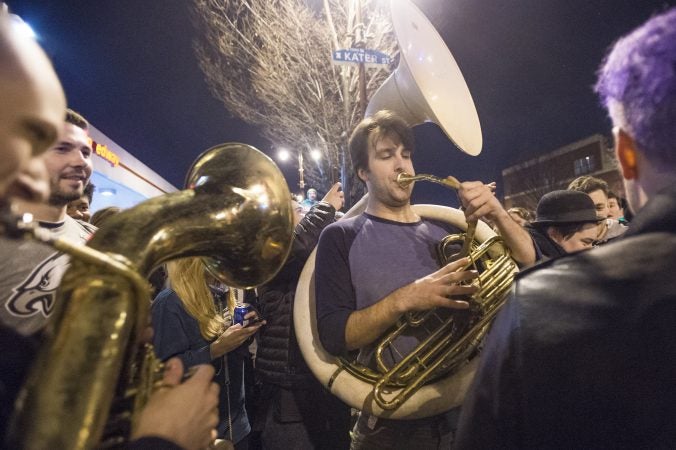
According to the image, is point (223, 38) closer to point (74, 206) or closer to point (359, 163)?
point (74, 206)

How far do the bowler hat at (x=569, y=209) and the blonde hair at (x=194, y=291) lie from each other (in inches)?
115

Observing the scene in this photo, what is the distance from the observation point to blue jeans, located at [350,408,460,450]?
1901mm

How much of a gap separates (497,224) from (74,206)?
3.46m

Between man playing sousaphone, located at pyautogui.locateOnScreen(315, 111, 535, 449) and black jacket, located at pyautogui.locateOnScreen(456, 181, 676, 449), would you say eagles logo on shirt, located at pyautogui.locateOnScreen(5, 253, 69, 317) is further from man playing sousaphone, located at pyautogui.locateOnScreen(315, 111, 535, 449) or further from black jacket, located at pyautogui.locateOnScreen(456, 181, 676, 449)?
black jacket, located at pyautogui.locateOnScreen(456, 181, 676, 449)

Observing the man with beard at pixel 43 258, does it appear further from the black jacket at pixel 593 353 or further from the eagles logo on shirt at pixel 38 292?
the black jacket at pixel 593 353

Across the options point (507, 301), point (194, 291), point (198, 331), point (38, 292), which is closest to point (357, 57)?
point (194, 291)

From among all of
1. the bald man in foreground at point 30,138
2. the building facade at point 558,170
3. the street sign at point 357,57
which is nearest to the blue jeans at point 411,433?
the bald man in foreground at point 30,138

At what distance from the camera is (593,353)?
80cm

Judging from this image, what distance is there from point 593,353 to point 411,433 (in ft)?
4.48

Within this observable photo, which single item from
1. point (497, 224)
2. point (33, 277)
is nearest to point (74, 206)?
point (33, 277)

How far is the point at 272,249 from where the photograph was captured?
1305mm

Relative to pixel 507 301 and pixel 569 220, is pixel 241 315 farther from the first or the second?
pixel 569 220

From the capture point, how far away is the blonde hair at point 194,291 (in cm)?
271

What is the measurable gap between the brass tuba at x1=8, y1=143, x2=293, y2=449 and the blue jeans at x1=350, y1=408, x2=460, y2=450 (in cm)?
114
